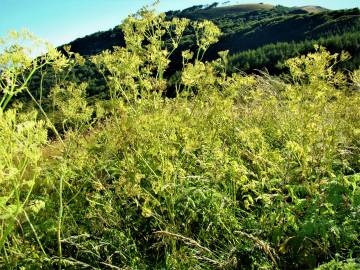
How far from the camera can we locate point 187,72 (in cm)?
496

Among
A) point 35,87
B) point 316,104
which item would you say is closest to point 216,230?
point 316,104

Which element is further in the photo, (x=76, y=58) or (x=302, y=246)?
(x=76, y=58)

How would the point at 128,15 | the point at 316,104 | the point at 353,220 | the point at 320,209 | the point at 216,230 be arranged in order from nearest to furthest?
the point at 353,220 → the point at 320,209 → the point at 216,230 → the point at 316,104 → the point at 128,15

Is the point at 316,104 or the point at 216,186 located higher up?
the point at 316,104

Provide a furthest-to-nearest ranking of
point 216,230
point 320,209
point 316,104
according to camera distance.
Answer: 1. point 316,104
2. point 216,230
3. point 320,209

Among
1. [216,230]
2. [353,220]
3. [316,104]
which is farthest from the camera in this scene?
Answer: [316,104]

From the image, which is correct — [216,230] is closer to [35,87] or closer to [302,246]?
[302,246]

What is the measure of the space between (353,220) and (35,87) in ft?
A: 392

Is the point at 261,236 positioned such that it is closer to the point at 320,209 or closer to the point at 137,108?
the point at 320,209

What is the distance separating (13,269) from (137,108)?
2.17m

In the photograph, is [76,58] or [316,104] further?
[76,58]

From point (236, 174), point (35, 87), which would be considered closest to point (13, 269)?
point (236, 174)

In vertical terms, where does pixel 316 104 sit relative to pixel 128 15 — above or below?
below

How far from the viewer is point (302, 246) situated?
3.34 metres
